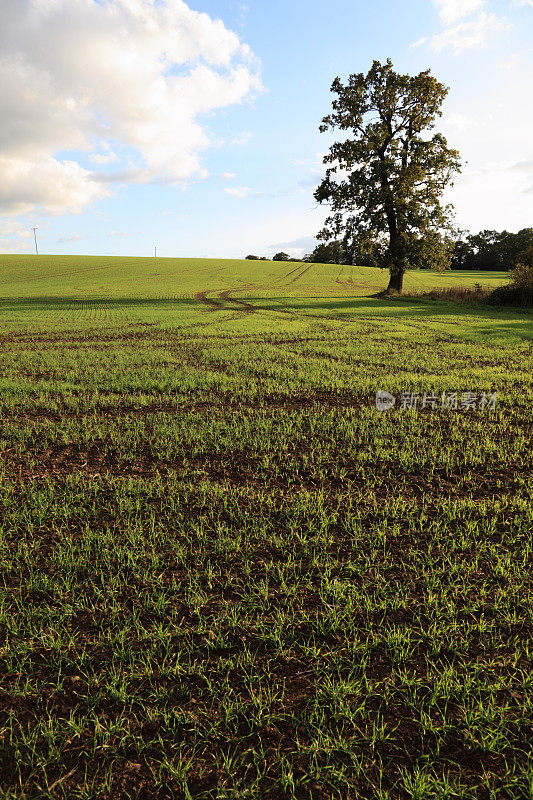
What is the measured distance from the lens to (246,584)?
12.0 ft

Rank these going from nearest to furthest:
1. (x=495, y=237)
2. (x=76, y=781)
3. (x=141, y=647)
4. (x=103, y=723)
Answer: (x=76, y=781), (x=103, y=723), (x=141, y=647), (x=495, y=237)

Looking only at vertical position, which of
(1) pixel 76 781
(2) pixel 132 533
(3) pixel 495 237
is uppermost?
(3) pixel 495 237

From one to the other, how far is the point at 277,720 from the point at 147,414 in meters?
6.72

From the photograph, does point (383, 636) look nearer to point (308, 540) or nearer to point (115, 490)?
point (308, 540)

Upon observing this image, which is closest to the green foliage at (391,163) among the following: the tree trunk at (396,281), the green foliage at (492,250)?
the tree trunk at (396,281)

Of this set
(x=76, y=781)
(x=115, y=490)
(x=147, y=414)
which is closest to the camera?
(x=76, y=781)

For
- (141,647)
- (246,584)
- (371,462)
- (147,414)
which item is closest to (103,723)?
(141,647)

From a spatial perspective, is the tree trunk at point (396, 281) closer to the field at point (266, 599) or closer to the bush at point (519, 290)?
the bush at point (519, 290)
